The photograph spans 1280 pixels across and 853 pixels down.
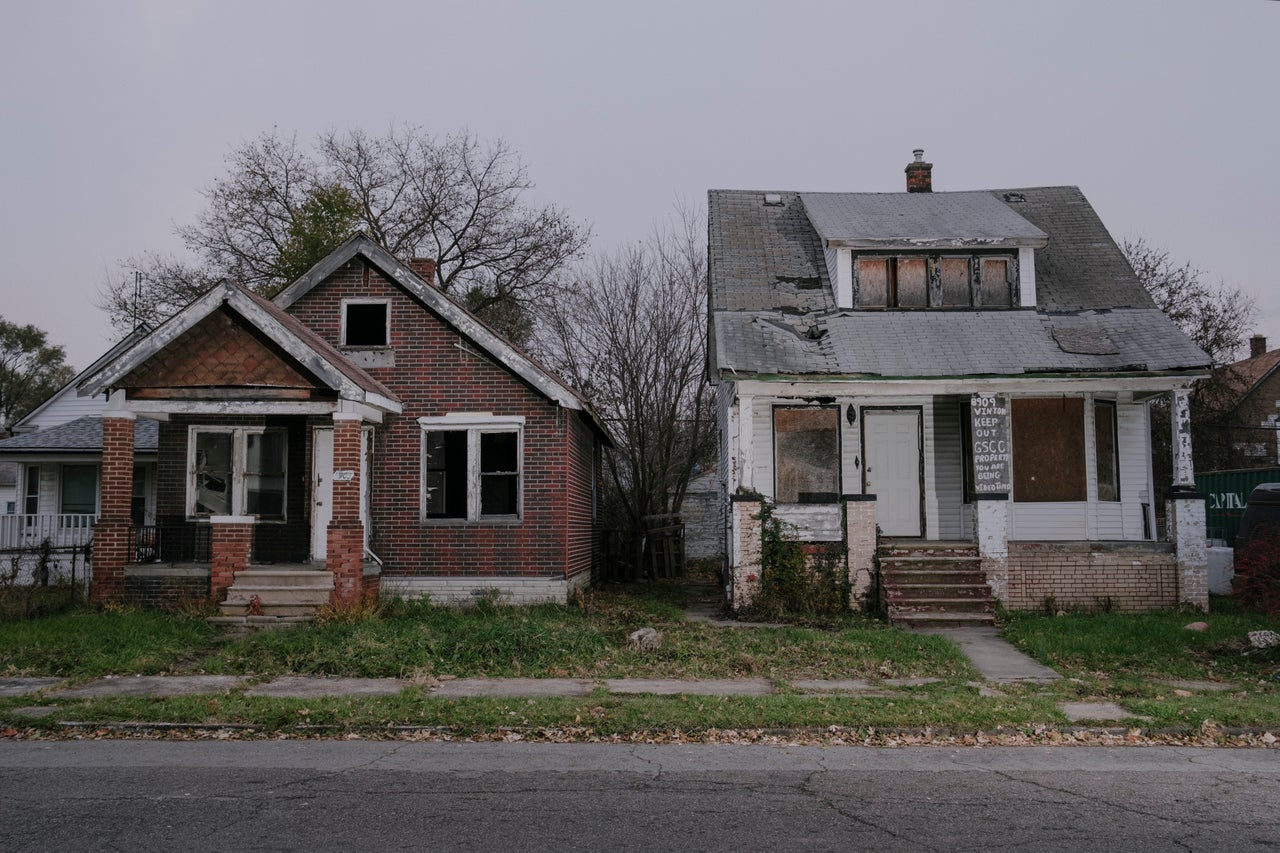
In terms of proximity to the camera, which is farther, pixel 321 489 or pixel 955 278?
pixel 955 278

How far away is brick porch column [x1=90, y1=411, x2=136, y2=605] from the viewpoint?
43.5ft

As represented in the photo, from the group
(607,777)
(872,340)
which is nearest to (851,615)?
(872,340)

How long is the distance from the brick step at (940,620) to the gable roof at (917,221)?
255 inches

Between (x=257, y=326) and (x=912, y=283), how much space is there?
10741mm

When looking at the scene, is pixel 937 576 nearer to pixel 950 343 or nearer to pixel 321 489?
pixel 950 343

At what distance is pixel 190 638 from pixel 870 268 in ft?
39.4

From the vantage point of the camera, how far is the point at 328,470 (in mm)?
14430

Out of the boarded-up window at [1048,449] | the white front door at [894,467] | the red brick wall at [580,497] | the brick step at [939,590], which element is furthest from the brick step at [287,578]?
the boarded-up window at [1048,449]

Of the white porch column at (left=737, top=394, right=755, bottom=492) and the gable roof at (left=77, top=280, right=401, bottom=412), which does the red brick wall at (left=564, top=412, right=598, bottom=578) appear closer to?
the white porch column at (left=737, top=394, right=755, bottom=492)

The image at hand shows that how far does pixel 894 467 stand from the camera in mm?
15477

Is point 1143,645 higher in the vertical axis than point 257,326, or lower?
lower

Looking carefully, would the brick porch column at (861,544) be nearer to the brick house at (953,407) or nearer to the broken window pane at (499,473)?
the brick house at (953,407)

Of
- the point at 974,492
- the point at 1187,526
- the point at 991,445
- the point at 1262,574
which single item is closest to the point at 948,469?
the point at 974,492

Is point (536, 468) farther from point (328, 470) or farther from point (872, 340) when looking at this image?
point (872, 340)
